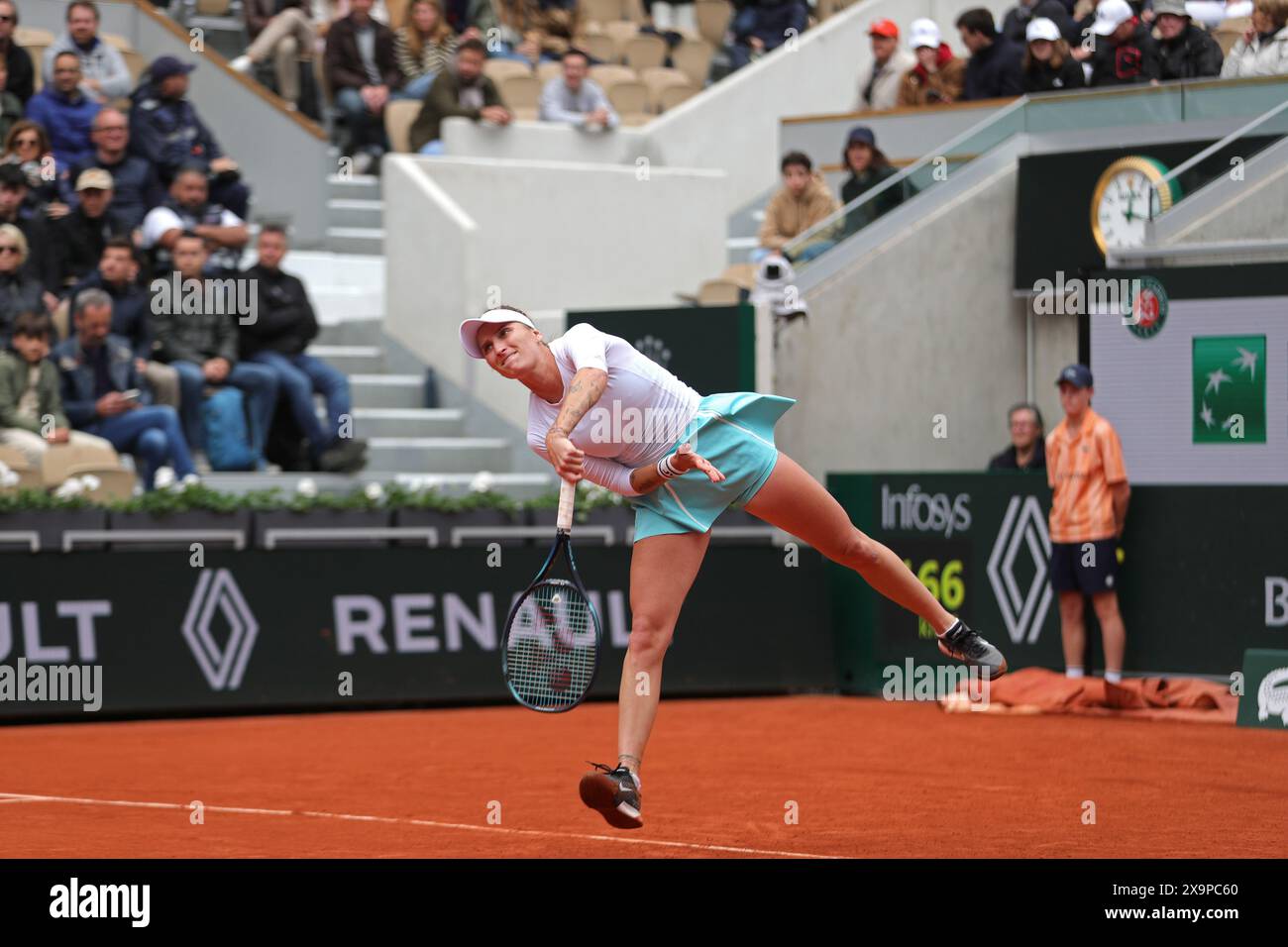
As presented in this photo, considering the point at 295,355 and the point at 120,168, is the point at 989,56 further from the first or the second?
the point at 120,168

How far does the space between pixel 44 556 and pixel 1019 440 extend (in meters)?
6.25

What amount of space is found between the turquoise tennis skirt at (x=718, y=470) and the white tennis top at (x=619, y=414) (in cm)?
8

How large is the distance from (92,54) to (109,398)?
403 cm

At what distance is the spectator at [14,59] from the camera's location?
1605 cm

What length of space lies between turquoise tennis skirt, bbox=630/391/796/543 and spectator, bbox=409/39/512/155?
465 inches

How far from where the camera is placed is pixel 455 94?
61.5 feet

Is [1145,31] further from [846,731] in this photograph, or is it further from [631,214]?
[846,731]

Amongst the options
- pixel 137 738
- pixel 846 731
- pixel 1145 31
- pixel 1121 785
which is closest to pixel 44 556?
pixel 137 738

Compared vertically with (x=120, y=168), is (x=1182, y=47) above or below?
above

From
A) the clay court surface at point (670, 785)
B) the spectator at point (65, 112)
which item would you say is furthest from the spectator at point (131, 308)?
the clay court surface at point (670, 785)

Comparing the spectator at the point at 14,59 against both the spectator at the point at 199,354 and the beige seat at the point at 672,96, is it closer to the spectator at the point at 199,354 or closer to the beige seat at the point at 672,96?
the spectator at the point at 199,354

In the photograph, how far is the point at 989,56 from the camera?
1761 cm

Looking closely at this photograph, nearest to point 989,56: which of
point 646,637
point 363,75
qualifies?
point 363,75

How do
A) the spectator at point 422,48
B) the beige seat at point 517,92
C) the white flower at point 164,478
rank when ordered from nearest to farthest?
1. the white flower at point 164,478
2. the spectator at point 422,48
3. the beige seat at point 517,92
